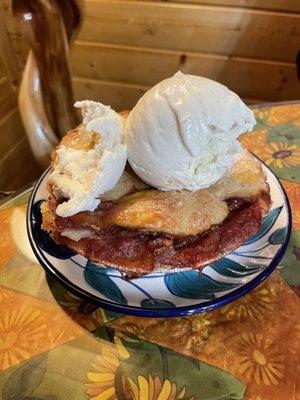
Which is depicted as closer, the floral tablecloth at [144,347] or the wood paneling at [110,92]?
the floral tablecloth at [144,347]

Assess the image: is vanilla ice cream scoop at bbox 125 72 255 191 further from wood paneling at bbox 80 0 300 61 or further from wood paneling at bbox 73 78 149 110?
wood paneling at bbox 73 78 149 110

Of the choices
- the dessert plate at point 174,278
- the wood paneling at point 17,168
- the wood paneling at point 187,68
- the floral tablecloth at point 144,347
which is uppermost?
the dessert plate at point 174,278

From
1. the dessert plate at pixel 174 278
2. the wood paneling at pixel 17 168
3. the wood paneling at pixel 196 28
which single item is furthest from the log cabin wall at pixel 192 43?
the dessert plate at pixel 174 278

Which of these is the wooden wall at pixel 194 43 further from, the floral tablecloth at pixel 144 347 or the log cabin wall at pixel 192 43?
the floral tablecloth at pixel 144 347

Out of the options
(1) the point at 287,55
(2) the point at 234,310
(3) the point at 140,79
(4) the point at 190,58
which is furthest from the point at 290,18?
(2) the point at 234,310

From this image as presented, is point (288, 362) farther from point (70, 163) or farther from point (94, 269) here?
point (70, 163)
